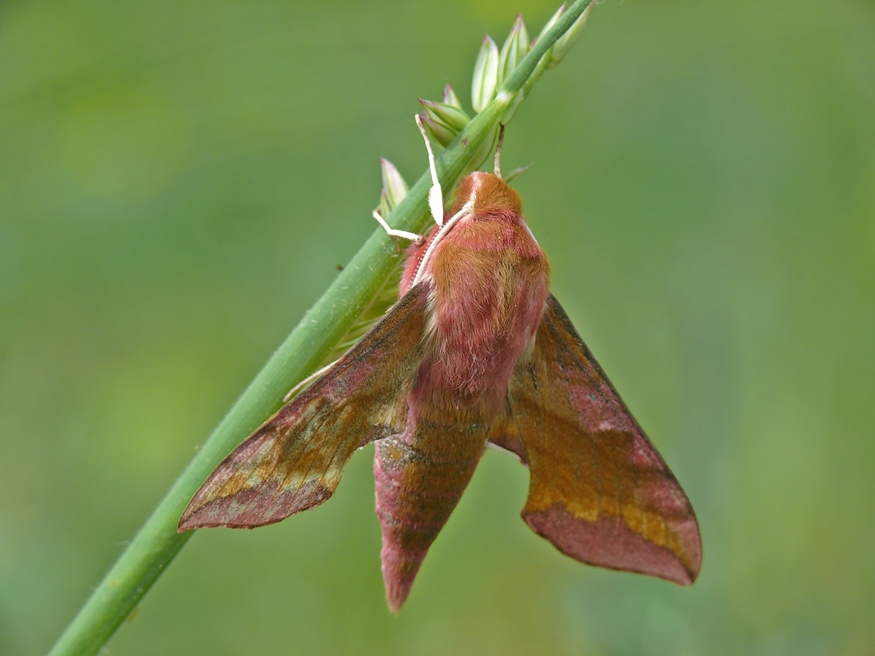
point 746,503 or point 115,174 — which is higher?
point 115,174

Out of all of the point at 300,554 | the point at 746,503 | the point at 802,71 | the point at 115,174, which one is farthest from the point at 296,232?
the point at 802,71

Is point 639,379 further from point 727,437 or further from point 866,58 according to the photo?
point 866,58

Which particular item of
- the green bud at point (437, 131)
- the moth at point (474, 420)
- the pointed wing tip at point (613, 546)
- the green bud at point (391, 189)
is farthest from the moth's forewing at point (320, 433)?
the pointed wing tip at point (613, 546)

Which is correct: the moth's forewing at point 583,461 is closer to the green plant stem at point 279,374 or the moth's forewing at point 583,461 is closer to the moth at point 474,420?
the moth at point 474,420

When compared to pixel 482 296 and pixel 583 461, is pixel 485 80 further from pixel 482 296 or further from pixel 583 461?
pixel 583 461

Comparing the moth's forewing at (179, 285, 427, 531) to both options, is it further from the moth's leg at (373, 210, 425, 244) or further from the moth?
the moth's leg at (373, 210, 425, 244)

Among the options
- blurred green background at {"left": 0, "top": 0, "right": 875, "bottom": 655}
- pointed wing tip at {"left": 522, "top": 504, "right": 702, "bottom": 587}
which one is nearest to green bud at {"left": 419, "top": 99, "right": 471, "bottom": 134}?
pointed wing tip at {"left": 522, "top": 504, "right": 702, "bottom": 587}

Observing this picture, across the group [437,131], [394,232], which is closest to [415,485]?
[394,232]
